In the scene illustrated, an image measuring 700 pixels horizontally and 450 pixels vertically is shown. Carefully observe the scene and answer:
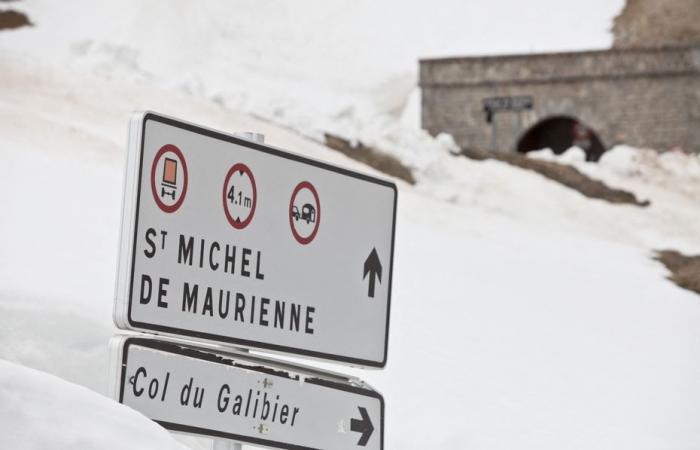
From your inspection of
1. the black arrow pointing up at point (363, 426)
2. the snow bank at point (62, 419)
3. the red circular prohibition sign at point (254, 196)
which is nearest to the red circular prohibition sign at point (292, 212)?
the red circular prohibition sign at point (254, 196)

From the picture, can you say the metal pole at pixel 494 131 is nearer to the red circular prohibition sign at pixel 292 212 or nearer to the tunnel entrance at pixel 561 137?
the tunnel entrance at pixel 561 137

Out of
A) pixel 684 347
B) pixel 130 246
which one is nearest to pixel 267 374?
pixel 130 246

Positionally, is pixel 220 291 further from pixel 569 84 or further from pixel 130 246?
pixel 569 84

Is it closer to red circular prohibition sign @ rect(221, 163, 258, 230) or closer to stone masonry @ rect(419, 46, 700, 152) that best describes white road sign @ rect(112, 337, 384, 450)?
red circular prohibition sign @ rect(221, 163, 258, 230)

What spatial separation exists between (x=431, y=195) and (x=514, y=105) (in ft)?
55.1

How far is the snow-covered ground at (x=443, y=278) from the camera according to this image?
757 cm

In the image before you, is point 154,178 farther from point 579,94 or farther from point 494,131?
point 494,131

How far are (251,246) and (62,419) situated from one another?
70cm

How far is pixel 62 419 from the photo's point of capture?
2.68 m

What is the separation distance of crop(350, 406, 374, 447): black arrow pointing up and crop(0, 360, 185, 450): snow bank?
25.6 inches

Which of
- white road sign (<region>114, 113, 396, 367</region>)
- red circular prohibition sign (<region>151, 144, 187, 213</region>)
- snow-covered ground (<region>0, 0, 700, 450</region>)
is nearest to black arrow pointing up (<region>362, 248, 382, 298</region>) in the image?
white road sign (<region>114, 113, 396, 367</region>)

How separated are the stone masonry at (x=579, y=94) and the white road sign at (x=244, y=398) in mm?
31417

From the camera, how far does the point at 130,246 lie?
2770 millimetres

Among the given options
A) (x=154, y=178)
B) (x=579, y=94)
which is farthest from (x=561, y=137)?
(x=154, y=178)
